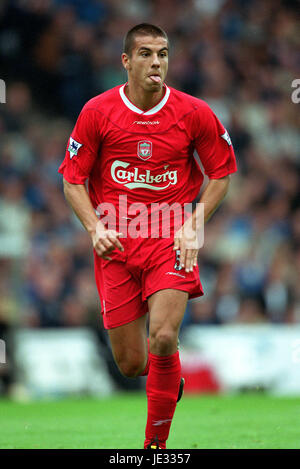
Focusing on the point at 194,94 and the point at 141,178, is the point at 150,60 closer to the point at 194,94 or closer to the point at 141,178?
the point at 141,178

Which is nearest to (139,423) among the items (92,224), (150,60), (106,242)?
(92,224)

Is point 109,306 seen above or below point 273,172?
above

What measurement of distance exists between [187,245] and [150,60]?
3.92 feet

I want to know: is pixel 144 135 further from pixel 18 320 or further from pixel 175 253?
pixel 18 320

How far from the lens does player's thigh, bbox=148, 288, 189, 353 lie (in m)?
5.23

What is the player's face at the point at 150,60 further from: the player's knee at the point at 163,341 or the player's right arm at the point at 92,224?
the player's knee at the point at 163,341

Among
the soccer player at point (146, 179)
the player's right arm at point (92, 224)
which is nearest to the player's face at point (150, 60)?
the soccer player at point (146, 179)

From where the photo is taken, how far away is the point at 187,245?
532 cm

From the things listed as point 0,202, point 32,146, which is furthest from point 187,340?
point 32,146

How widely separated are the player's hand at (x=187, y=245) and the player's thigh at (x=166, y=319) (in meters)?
0.18

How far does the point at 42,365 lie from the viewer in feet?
35.6
